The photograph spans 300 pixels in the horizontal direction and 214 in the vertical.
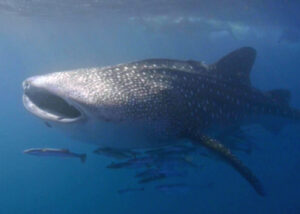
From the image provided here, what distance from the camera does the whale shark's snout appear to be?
11.0 ft

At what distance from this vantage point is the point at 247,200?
1931 centimetres

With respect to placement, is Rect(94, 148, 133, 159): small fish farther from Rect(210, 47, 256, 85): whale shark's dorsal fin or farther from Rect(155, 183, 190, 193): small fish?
Rect(210, 47, 256, 85): whale shark's dorsal fin

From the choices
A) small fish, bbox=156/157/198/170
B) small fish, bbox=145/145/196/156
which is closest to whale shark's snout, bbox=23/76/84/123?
small fish, bbox=145/145/196/156

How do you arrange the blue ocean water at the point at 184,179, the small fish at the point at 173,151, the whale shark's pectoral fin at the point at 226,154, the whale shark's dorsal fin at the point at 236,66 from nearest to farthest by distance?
the whale shark's pectoral fin at the point at 226,154, the whale shark's dorsal fin at the point at 236,66, the small fish at the point at 173,151, the blue ocean water at the point at 184,179

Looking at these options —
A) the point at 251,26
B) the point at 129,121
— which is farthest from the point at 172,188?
the point at 251,26

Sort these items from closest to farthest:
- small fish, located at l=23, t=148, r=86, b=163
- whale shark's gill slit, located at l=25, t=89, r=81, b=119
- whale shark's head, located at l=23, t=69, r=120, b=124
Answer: whale shark's head, located at l=23, t=69, r=120, b=124 < whale shark's gill slit, located at l=25, t=89, r=81, b=119 < small fish, located at l=23, t=148, r=86, b=163

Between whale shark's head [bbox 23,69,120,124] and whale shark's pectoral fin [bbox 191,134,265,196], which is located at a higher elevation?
whale shark's head [bbox 23,69,120,124]

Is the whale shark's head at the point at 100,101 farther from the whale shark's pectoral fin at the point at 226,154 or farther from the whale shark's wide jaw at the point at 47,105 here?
the whale shark's pectoral fin at the point at 226,154

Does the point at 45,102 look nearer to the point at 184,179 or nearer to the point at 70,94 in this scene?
the point at 70,94

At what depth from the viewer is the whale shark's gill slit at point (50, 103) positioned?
380 centimetres

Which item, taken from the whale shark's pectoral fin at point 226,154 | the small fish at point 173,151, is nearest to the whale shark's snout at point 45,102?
the whale shark's pectoral fin at point 226,154

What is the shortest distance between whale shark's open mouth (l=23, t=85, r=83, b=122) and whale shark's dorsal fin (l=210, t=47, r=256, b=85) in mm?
2732

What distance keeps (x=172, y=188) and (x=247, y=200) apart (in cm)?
1339

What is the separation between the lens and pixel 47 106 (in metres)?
4.00
